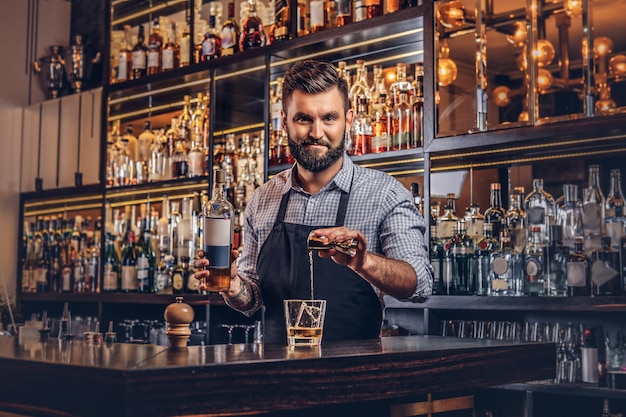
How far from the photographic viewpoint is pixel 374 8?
338 centimetres

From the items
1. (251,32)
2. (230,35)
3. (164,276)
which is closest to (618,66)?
(251,32)

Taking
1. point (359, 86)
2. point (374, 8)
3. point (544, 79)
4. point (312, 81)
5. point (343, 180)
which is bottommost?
point (343, 180)

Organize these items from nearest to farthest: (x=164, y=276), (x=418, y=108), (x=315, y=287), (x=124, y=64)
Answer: (x=315, y=287) < (x=418, y=108) < (x=164, y=276) < (x=124, y=64)

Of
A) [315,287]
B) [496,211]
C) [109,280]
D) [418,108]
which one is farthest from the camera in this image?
[109,280]

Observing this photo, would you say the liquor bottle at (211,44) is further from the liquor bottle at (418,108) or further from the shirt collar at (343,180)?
the shirt collar at (343,180)

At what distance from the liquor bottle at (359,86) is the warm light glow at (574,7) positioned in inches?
38.7

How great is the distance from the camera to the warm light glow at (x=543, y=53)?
111 inches

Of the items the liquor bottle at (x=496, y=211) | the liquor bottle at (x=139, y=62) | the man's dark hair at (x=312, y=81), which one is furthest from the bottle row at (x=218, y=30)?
the man's dark hair at (x=312, y=81)

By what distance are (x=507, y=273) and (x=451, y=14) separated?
3.12ft

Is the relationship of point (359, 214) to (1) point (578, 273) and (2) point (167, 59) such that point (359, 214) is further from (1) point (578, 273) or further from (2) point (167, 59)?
(2) point (167, 59)

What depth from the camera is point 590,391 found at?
2.57 metres

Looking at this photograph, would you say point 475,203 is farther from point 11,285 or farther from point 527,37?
point 11,285

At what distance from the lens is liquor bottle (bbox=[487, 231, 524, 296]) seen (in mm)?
2869

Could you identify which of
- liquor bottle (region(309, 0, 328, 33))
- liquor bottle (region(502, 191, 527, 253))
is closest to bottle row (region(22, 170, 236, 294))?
liquor bottle (region(309, 0, 328, 33))
